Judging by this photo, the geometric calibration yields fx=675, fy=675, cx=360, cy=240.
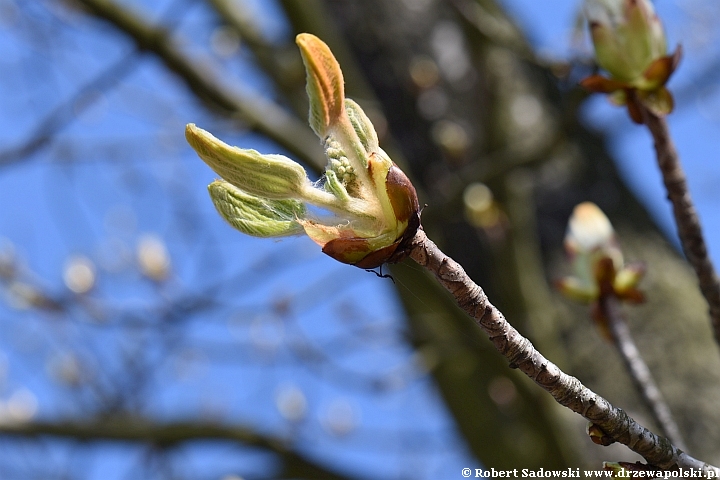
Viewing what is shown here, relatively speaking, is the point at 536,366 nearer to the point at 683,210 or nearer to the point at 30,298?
the point at 683,210

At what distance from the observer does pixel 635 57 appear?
668mm

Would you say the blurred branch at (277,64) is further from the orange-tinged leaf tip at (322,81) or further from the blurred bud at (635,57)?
the orange-tinged leaf tip at (322,81)

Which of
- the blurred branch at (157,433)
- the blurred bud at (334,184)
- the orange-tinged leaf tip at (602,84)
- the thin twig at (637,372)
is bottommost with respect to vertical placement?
the blurred branch at (157,433)

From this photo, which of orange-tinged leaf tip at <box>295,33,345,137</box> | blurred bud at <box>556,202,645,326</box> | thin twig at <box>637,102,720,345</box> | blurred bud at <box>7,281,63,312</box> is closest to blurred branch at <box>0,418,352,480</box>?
blurred bud at <box>7,281,63,312</box>

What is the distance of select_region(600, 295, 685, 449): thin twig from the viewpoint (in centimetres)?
74

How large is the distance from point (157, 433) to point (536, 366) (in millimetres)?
1369

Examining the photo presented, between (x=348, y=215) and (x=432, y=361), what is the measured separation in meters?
1.47

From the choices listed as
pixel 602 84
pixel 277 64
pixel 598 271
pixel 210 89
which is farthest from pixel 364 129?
pixel 277 64

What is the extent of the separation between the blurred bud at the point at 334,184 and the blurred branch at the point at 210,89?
1.29 m

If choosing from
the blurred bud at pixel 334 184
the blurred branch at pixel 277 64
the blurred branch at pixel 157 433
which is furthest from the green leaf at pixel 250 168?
the blurred branch at pixel 277 64

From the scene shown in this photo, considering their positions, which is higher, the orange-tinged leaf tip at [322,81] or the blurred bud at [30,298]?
the orange-tinged leaf tip at [322,81]

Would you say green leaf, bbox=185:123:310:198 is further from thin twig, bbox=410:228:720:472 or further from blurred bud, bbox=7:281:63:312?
blurred bud, bbox=7:281:63:312

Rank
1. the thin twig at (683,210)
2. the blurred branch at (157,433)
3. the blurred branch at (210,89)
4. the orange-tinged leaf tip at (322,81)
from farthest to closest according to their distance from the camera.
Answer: the blurred branch at (210,89) < the blurred branch at (157,433) < the thin twig at (683,210) < the orange-tinged leaf tip at (322,81)

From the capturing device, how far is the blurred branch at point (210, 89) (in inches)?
71.6
